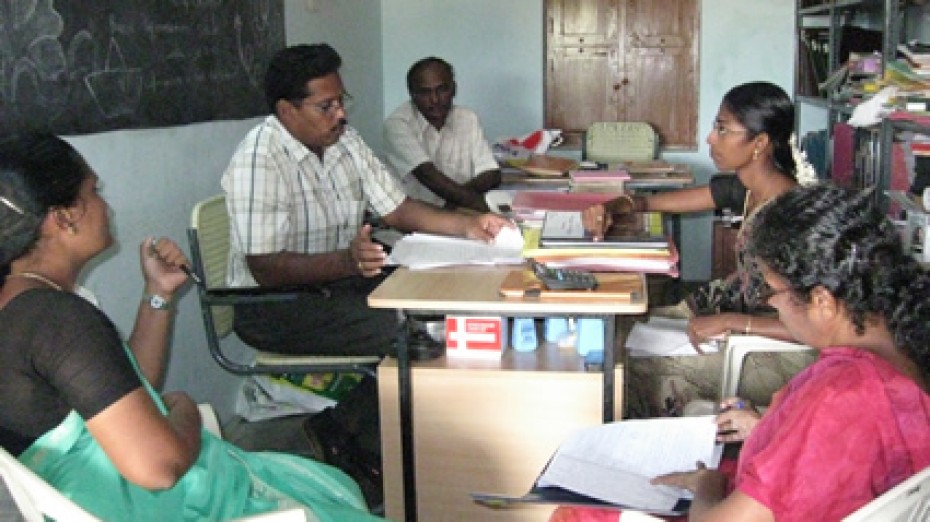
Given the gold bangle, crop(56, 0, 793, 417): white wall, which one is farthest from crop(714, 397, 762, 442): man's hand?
crop(56, 0, 793, 417): white wall

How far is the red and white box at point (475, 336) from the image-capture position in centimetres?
204

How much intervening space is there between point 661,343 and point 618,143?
2.77 meters

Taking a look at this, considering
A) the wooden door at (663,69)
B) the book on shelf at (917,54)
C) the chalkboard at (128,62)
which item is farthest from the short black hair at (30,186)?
the wooden door at (663,69)

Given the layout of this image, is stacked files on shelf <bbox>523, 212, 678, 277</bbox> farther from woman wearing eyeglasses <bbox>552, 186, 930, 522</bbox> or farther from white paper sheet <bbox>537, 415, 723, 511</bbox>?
woman wearing eyeglasses <bbox>552, 186, 930, 522</bbox>

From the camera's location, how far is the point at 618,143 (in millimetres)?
4938

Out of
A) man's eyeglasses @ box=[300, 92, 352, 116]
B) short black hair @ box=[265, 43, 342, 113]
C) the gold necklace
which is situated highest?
short black hair @ box=[265, 43, 342, 113]

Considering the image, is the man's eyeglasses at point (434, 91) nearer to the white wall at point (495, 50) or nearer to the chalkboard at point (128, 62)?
the white wall at point (495, 50)

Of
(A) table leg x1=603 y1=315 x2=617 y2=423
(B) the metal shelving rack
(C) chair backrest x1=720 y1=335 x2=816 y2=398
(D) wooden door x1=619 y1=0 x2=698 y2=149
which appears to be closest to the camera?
(A) table leg x1=603 y1=315 x2=617 y2=423

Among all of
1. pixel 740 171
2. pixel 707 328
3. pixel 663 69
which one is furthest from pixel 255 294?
pixel 663 69

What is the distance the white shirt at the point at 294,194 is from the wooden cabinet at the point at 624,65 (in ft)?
8.95

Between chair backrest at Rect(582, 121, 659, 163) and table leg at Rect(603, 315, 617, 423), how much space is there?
3071 mm

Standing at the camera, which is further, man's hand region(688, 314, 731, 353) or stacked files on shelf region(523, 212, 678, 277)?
man's hand region(688, 314, 731, 353)

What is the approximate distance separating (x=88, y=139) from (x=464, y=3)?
348cm

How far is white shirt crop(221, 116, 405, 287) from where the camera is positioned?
249cm
